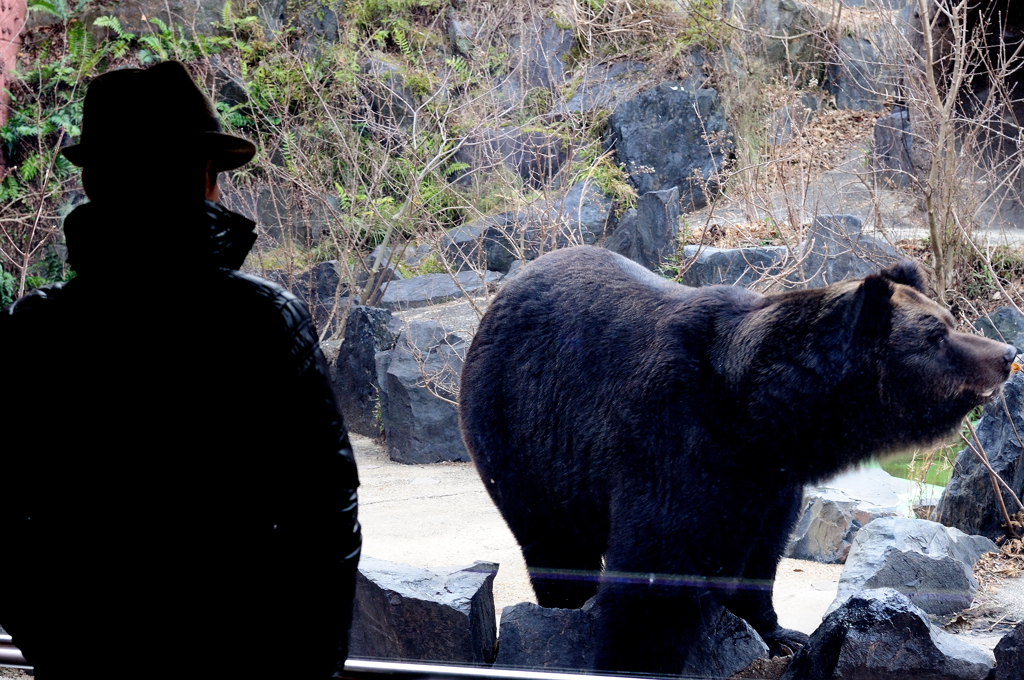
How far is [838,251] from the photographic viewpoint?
Result: 4.02 meters

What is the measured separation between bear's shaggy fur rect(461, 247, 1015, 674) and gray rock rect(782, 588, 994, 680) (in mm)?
273

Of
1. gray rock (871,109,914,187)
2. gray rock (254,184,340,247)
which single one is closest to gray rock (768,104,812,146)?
gray rock (871,109,914,187)

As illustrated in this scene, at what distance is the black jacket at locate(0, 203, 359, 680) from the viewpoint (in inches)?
40.9

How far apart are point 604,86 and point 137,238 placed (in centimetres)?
487

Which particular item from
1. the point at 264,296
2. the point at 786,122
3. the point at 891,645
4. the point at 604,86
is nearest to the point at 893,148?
the point at 786,122

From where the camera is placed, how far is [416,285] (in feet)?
19.1

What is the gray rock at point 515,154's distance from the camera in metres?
5.43

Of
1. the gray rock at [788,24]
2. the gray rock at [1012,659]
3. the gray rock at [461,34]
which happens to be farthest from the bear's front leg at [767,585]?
the gray rock at [461,34]

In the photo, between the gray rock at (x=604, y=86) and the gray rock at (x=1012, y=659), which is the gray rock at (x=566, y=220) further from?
the gray rock at (x=1012, y=659)

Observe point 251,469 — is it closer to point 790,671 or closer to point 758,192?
point 790,671

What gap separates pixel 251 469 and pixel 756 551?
1.71 metres

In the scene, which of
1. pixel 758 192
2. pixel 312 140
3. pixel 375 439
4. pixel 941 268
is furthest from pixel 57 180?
pixel 941 268

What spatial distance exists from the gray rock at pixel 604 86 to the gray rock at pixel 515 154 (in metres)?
0.23

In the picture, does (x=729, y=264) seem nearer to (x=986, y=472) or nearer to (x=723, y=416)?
(x=986, y=472)
